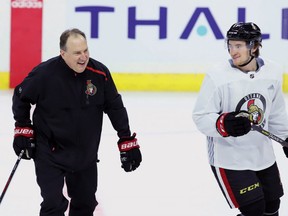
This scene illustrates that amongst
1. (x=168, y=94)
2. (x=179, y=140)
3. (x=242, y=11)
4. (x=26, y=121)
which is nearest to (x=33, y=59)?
(x=168, y=94)

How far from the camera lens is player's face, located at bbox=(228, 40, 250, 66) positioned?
10.9 ft

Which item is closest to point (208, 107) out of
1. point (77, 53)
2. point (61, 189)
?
point (77, 53)

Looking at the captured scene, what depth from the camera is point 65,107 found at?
3.33m

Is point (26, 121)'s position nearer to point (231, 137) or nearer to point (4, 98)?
point (231, 137)

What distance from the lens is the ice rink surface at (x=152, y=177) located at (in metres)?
4.29

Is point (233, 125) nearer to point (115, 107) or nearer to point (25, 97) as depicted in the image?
point (115, 107)

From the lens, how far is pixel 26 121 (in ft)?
11.2

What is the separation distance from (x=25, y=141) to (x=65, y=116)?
205mm

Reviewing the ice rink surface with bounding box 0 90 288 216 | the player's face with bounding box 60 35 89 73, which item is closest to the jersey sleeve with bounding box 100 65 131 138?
the player's face with bounding box 60 35 89 73

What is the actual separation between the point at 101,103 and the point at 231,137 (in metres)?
0.57

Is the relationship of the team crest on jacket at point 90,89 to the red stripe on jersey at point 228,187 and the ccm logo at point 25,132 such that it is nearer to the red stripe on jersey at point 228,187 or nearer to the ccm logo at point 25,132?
the ccm logo at point 25,132

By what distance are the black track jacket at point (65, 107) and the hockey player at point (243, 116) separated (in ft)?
1.38

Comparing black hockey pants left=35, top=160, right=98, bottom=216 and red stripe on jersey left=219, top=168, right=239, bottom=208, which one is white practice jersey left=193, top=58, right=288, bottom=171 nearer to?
red stripe on jersey left=219, top=168, right=239, bottom=208

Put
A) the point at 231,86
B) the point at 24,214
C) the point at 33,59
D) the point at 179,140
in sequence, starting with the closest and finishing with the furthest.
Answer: the point at 231,86 → the point at 24,214 → the point at 179,140 → the point at 33,59
